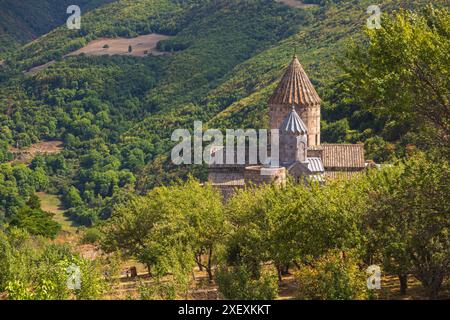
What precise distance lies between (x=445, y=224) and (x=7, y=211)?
2775 inches

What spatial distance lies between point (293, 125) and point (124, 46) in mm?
107587

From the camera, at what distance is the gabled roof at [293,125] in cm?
4306

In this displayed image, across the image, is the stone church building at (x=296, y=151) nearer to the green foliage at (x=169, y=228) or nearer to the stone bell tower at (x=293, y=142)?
the stone bell tower at (x=293, y=142)

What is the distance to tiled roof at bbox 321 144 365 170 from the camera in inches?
1742

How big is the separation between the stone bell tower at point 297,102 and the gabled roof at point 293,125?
2150 mm

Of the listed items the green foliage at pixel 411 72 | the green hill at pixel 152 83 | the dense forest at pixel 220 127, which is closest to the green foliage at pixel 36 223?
the dense forest at pixel 220 127

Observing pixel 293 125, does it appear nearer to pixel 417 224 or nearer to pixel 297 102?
pixel 297 102

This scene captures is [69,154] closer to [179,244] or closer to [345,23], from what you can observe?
[345,23]

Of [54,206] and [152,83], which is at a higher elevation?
[152,83]

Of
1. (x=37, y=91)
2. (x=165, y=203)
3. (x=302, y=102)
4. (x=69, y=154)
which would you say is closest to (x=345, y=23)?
(x=69, y=154)

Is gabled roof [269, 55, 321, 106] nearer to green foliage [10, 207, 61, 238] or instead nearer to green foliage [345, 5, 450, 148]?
green foliage [345, 5, 450, 148]

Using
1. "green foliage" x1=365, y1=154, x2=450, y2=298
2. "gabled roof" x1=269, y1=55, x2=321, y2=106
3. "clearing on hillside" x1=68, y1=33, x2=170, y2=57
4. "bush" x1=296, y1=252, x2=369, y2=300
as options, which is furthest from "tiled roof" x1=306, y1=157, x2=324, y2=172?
"clearing on hillside" x1=68, y1=33, x2=170, y2=57

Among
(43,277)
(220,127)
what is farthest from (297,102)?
(220,127)

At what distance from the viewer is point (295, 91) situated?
153 feet
